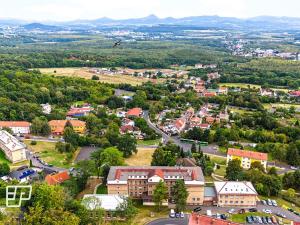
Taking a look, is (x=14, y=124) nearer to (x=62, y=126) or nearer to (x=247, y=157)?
(x=62, y=126)

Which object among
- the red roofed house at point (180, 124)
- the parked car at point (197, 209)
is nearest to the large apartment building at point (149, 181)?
the parked car at point (197, 209)

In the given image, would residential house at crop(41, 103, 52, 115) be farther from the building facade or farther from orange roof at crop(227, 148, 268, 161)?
the building facade

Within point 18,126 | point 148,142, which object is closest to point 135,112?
point 148,142

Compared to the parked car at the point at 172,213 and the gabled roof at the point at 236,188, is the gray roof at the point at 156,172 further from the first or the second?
the parked car at the point at 172,213

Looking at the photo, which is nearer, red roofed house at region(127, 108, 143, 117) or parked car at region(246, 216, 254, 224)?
parked car at region(246, 216, 254, 224)

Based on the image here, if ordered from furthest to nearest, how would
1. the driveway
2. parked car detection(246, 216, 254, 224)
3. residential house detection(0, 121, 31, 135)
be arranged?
residential house detection(0, 121, 31, 135)
parked car detection(246, 216, 254, 224)
the driveway

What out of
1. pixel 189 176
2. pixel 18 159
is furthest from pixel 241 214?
pixel 18 159

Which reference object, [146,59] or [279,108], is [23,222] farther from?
[146,59]

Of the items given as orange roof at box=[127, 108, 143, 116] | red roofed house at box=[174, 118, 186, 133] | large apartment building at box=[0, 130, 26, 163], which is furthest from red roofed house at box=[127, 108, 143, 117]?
large apartment building at box=[0, 130, 26, 163]
